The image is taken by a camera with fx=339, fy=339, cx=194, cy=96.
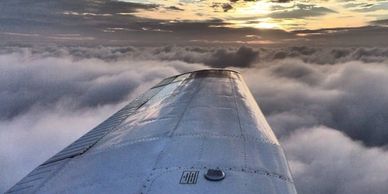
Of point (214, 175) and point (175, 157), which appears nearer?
point (214, 175)

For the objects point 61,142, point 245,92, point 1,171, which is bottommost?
point 1,171

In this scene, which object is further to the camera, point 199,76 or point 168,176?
point 199,76

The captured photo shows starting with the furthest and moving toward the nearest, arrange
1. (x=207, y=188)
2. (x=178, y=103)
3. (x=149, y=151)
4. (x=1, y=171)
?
(x=1, y=171)
(x=178, y=103)
(x=149, y=151)
(x=207, y=188)

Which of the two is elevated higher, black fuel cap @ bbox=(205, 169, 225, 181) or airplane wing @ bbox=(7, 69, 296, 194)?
black fuel cap @ bbox=(205, 169, 225, 181)

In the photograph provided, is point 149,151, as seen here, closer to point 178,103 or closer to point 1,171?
point 178,103

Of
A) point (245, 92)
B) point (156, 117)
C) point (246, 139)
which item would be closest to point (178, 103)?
point (156, 117)

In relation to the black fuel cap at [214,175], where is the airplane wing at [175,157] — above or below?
below
